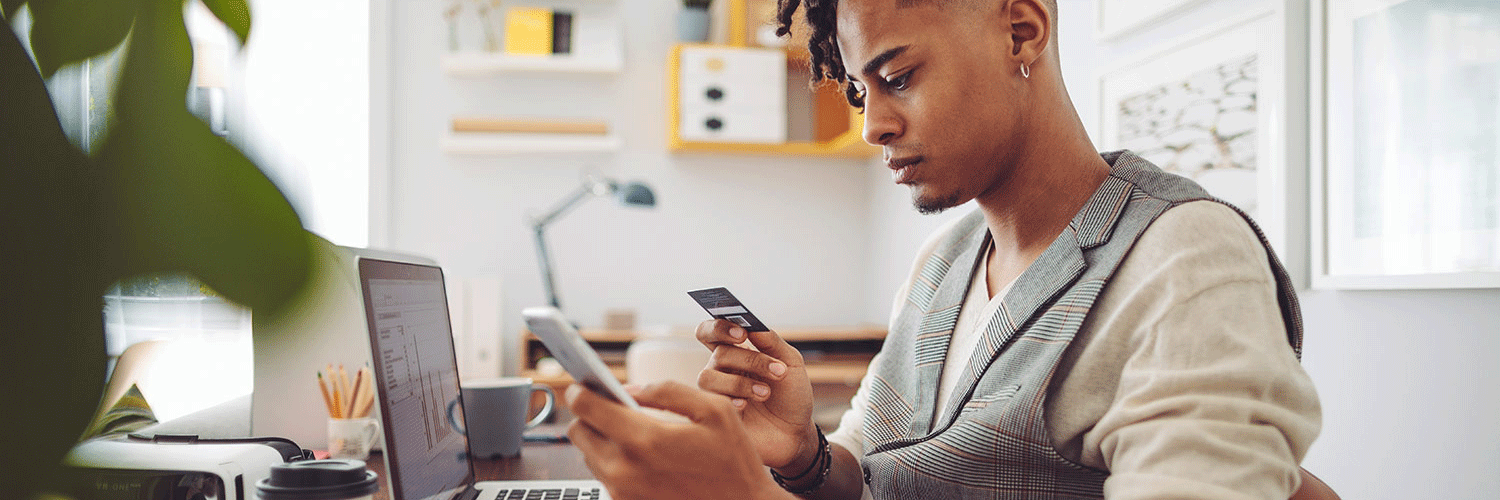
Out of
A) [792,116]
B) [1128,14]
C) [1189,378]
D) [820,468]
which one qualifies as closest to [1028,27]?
[1189,378]

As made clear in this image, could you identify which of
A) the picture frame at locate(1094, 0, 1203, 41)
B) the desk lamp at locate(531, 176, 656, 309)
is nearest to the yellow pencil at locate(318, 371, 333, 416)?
the picture frame at locate(1094, 0, 1203, 41)

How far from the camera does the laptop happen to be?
70 cm

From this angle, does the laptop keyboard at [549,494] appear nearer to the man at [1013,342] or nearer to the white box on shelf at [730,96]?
the man at [1013,342]

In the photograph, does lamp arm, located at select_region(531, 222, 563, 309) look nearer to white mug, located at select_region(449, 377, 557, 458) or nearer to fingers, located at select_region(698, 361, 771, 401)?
white mug, located at select_region(449, 377, 557, 458)

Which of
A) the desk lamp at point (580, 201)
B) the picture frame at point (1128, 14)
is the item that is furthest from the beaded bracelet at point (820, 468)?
the desk lamp at point (580, 201)

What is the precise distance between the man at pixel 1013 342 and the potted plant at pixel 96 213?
0.41 metres

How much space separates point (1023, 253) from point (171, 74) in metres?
0.91

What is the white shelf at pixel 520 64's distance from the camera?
3197 millimetres

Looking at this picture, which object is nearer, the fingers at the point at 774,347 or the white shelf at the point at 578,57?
the fingers at the point at 774,347

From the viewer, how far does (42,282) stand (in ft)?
0.52

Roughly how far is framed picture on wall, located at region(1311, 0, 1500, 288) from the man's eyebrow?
0.78 metres

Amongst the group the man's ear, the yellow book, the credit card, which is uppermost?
the yellow book

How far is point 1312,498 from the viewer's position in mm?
775

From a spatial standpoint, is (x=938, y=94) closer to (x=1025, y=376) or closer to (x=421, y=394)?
(x=1025, y=376)
